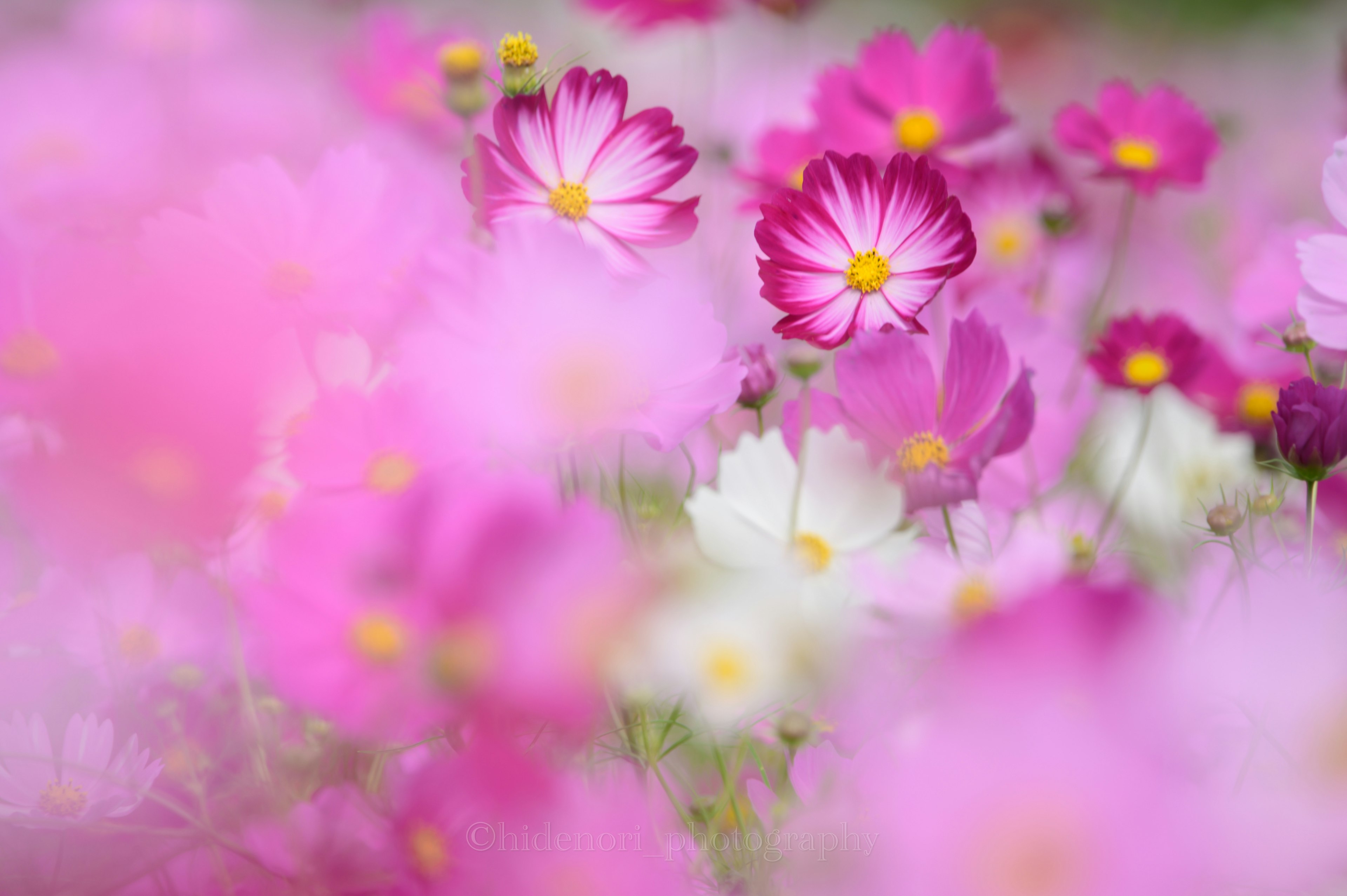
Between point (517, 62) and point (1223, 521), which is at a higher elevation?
point (517, 62)

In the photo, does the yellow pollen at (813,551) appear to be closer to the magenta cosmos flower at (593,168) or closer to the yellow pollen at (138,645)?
the magenta cosmos flower at (593,168)

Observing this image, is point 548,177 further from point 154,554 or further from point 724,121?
point 724,121

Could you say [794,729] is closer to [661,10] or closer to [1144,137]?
[1144,137]

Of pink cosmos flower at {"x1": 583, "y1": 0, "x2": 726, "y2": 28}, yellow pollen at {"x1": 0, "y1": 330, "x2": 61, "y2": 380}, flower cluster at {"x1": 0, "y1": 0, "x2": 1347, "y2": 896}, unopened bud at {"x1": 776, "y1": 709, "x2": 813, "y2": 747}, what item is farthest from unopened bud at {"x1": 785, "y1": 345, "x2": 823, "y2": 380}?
pink cosmos flower at {"x1": 583, "y1": 0, "x2": 726, "y2": 28}

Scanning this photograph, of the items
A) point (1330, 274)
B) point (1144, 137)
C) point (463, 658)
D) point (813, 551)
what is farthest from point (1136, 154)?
point (463, 658)

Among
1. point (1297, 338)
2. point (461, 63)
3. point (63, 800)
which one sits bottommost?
point (63, 800)

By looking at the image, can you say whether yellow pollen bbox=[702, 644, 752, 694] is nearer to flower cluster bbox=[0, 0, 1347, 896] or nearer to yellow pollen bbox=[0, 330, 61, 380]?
flower cluster bbox=[0, 0, 1347, 896]

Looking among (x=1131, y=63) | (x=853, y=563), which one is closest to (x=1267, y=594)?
(x=853, y=563)

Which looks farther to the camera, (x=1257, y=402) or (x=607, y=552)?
(x=1257, y=402)
